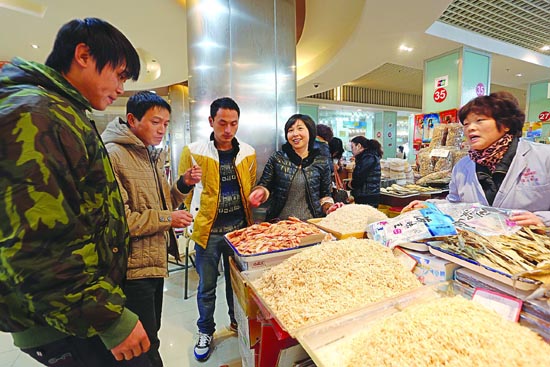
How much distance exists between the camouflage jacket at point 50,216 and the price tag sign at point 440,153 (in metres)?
3.25

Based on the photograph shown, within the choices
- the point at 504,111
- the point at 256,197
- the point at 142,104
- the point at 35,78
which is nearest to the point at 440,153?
the point at 504,111

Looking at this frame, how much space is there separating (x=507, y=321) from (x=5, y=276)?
117 cm

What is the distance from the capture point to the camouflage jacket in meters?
0.59

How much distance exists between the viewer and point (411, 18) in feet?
10.8

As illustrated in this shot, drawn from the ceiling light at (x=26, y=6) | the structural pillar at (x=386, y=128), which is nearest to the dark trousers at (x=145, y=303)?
the ceiling light at (x=26, y=6)

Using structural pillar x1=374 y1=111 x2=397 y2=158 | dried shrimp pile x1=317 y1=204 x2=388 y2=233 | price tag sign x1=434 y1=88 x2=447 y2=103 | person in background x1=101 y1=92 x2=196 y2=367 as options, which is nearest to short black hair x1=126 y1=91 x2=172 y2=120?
person in background x1=101 y1=92 x2=196 y2=367

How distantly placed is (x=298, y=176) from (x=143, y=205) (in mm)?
999

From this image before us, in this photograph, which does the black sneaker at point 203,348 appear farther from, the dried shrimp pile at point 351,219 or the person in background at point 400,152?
the person in background at point 400,152

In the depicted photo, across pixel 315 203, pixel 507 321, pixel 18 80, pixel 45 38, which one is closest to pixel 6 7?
pixel 45 38

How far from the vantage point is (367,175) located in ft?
10.6

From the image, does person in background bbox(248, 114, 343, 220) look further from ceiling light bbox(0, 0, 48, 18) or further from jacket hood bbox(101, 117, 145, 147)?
ceiling light bbox(0, 0, 48, 18)

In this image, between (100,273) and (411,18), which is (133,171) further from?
(411,18)

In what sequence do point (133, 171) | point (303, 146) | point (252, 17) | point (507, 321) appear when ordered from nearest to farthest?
point (507, 321) → point (133, 171) → point (303, 146) → point (252, 17)

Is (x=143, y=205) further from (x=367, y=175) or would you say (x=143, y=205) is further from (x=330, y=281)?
(x=367, y=175)
